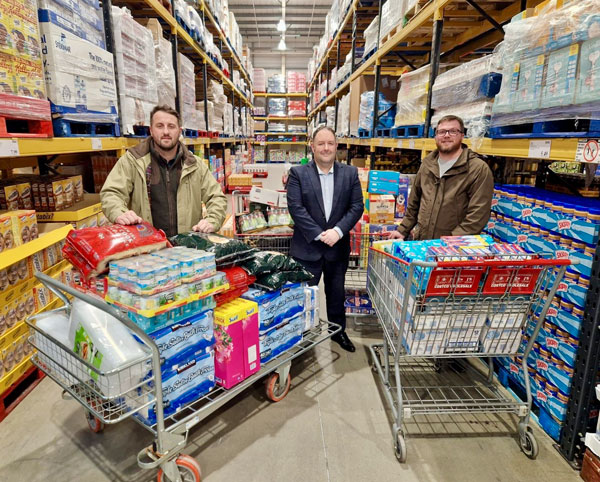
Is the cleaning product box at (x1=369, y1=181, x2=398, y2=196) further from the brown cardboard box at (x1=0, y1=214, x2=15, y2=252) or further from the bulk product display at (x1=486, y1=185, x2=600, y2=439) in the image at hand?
the brown cardboard box at (x1=0, y1=214, x2=15, y2=252)

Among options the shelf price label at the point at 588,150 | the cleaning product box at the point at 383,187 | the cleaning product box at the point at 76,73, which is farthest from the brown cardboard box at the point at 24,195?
the shelf price label at the point at 588,150

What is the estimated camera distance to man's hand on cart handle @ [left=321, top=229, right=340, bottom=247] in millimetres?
2992

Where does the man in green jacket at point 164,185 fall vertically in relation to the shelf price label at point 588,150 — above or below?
below

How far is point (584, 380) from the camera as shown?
2.09 metres

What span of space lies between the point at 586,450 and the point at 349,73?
730 centimetres

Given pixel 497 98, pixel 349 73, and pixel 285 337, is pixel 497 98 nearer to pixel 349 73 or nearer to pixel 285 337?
pixel 285 337

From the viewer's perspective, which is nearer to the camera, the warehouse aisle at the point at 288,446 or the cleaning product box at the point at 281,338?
the warehouse aisle at the point at 288,446

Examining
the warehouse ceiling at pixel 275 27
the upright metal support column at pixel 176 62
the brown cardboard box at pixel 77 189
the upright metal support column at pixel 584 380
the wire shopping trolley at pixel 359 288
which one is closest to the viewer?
the upright metal support column at pixel 584 380

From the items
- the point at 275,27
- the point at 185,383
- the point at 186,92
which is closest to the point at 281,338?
the point at 185,383

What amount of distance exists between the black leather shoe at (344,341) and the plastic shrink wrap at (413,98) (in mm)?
2424

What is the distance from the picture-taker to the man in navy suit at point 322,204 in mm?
3074

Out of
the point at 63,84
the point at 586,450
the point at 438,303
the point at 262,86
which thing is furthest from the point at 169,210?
the point at 262,86

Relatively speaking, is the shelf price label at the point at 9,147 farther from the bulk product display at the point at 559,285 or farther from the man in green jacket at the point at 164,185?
the bulk product display at the point at 559,285

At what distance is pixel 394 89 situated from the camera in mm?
5773
